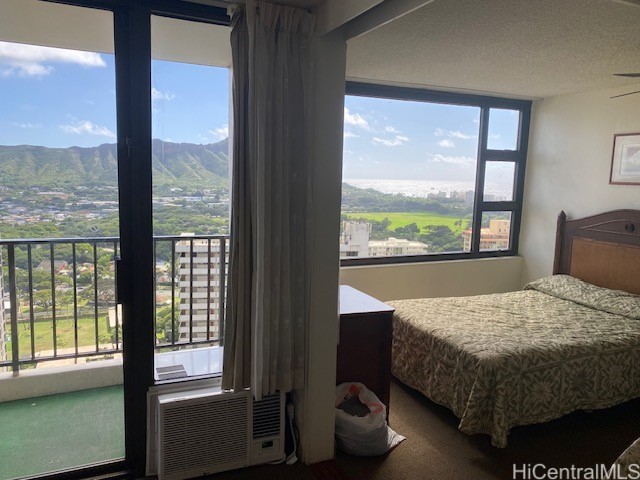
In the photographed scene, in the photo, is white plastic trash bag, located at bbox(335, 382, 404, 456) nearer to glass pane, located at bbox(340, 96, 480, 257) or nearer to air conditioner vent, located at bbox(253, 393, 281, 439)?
air conditioner vent, located at bbox(253, 393, 281, 439)

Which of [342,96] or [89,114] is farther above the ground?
[342,96]

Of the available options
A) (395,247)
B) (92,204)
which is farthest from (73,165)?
(395,247)

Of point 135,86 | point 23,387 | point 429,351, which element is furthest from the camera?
point 429,351

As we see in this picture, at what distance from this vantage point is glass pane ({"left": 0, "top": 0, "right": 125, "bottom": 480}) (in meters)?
2.26

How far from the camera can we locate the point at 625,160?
13.3 ft

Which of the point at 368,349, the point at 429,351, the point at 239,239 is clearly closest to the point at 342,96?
the point at 239,239

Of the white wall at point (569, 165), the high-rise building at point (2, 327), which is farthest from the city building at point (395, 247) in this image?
the high-rise building at point (2, 327)

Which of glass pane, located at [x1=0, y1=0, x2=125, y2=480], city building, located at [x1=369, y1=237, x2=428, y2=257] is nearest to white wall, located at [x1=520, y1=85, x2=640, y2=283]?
city building, located at [x1=369, y1=237, x2=428, y2=257]

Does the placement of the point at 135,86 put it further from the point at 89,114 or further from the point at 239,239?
the point at 239,239

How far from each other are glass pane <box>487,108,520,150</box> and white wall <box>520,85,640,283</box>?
17 cm

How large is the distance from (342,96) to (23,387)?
2530mm

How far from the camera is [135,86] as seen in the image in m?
2.22

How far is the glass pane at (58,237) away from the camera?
2264 millimetres

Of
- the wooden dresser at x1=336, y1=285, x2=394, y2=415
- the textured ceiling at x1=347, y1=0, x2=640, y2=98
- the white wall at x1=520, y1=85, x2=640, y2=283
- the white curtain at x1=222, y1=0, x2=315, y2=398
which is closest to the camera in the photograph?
the white curtain at x1=222, y1=0, x2=315, y2=398
